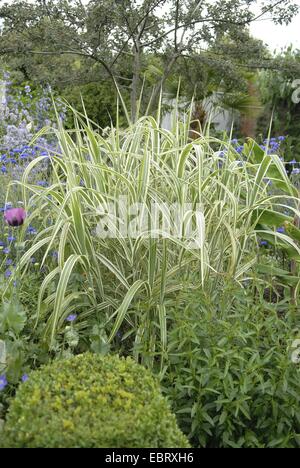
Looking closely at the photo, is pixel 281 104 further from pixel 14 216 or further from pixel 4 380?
pixel 4 380

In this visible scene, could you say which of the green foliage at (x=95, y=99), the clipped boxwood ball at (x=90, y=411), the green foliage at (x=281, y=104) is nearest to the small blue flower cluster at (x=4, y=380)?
the clipped boxwood ball at (x=90, y=411)

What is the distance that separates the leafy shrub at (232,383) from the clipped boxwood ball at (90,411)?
283 mm

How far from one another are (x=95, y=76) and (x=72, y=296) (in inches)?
232

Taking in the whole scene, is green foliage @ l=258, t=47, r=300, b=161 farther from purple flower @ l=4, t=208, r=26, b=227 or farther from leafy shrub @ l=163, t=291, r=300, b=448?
purple flower @ l=4, t=208, r=26, b=227

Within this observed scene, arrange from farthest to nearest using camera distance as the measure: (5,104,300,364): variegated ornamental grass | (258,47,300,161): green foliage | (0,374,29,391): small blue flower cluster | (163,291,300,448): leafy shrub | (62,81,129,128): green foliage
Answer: (62,81,129,128): green foliage < (258,47,300,161): green foliage < (5,104,300,364): variegated ornamental grass < (163,291,300,448): leafy shrub < (0,374,29,391): small blue flower cluster

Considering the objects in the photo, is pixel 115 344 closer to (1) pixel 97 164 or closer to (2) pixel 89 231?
(2) pixel 89 231

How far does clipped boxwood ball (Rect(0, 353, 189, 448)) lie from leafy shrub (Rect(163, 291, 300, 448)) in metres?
0.28

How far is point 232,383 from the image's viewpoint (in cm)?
204

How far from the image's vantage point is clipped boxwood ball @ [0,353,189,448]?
1577 millimetres

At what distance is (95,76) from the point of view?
7.81 metres

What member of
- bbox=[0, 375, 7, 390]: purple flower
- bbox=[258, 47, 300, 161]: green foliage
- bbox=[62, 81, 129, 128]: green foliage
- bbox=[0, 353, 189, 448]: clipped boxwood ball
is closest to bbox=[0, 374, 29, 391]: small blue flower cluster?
bbox=[0, 375, 7, 390]: purple flower

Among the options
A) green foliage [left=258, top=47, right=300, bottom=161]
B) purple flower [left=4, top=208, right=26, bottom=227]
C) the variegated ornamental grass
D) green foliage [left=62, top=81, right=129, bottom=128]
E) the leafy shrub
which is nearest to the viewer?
the leafy shrub

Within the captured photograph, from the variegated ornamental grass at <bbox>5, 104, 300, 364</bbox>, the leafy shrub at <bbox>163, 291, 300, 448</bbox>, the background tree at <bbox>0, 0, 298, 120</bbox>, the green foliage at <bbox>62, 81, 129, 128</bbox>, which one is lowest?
the leafy shrub at <bbox>163, 291, 300, 448</bbox>
